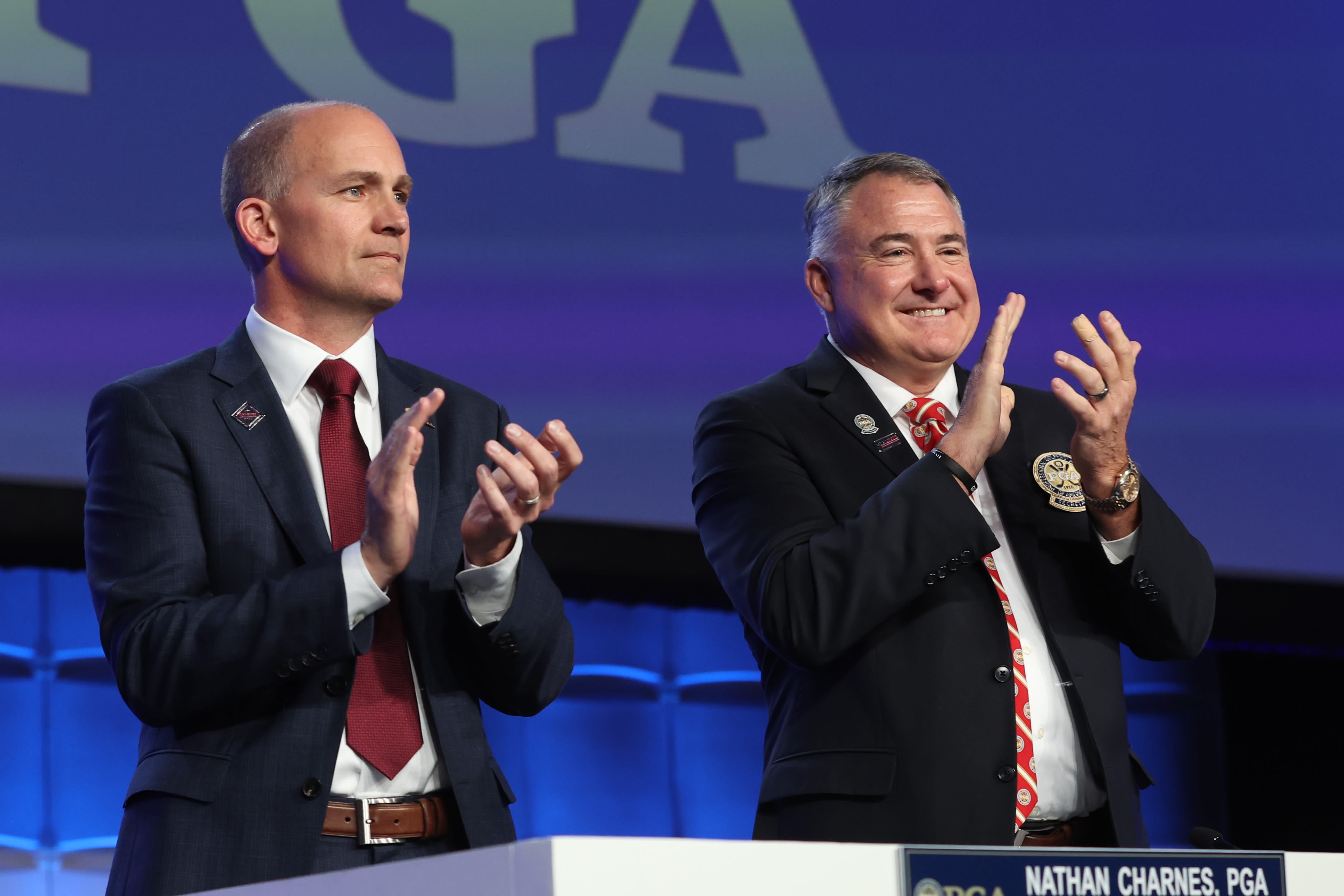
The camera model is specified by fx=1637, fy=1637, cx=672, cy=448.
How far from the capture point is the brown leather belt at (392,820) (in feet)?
6.18

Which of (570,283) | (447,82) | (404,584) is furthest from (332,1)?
(404,584)

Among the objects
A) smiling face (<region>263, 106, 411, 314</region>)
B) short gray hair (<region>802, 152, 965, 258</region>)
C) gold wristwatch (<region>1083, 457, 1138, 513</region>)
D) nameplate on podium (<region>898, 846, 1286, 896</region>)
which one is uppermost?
short gray hair (<region>802, 152, 965, 258</region>)

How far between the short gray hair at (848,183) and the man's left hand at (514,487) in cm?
79

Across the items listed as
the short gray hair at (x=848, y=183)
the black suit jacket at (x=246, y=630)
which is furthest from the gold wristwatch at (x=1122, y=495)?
the black suit jacket at (x=246, y=630)

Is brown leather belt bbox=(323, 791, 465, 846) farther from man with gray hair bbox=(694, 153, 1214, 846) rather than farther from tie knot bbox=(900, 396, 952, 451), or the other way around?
tie knot bbox=(900, 396, 952, 451)

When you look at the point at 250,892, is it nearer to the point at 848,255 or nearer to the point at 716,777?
the point at 848,255

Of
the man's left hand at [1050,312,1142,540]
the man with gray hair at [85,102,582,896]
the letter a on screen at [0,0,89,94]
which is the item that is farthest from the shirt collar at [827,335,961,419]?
the letter a on screen at [0,0,89,94]

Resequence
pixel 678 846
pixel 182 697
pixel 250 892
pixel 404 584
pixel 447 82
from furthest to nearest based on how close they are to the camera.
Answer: pixel 447 82
pixel 404 584
pixel 182 697
pixel 250 892
pixel 678 846

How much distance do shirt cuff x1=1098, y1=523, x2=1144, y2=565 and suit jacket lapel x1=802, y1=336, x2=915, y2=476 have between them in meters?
0.30

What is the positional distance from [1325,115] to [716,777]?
229cm

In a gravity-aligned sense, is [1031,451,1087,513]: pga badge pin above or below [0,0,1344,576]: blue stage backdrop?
below

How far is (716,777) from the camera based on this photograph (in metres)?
4.03

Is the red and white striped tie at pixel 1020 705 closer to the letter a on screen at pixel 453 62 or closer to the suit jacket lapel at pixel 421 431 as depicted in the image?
the suit jacket lapel at pixel 421 431

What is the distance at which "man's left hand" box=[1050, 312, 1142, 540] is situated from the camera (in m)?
2.17
